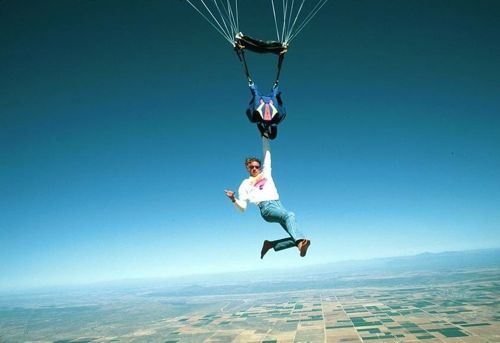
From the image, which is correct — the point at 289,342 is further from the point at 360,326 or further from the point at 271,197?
the point at 271,197

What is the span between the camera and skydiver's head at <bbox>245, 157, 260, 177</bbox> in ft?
28.6

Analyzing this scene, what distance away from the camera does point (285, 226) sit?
8.23 metres

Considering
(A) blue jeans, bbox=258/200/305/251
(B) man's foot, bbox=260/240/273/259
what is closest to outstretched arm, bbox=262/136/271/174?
(A) blue jeans, bbox=258/200/305/251

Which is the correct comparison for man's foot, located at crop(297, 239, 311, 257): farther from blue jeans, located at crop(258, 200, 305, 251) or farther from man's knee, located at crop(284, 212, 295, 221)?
man's knee, located at crop(284, 212, 295, 221)

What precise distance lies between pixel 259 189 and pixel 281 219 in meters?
0.99

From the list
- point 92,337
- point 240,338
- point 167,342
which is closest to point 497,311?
point 240,338

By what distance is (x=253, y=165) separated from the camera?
872 centimetres

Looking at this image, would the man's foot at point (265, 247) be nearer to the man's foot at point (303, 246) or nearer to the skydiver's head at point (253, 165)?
the man's foot at point (303, 246)

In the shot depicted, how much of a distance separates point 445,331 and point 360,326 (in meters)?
18.3

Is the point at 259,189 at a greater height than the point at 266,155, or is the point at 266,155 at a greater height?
the point at 266,155

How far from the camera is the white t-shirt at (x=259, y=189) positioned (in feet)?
27.8

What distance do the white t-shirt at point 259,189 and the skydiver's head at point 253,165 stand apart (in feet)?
0.39

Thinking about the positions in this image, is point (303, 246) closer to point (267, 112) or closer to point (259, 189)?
point (259, 189)

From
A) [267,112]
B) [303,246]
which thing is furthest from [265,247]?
[267,112]
